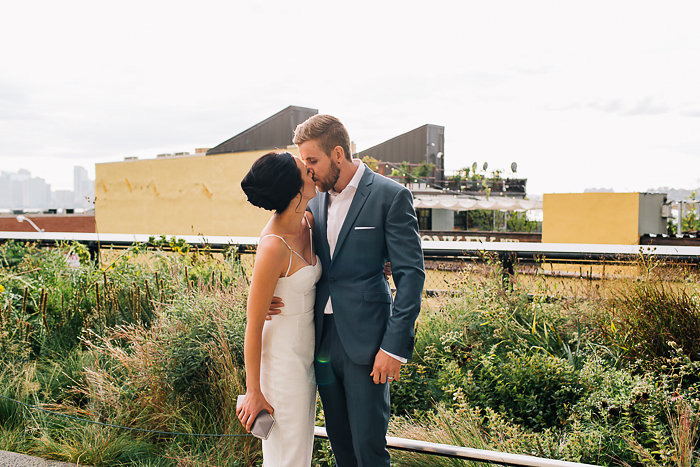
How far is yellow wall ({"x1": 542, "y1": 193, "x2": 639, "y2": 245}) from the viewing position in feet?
49.2

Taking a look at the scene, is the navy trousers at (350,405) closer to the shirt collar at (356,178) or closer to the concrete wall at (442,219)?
the shirt collar at (356,178)

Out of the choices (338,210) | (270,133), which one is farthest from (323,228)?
(270,133)

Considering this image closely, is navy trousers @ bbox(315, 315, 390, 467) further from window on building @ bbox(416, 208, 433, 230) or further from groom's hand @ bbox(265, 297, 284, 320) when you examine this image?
window on building @ bbox(416, 208, 433, 230)

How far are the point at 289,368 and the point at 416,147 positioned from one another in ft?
114

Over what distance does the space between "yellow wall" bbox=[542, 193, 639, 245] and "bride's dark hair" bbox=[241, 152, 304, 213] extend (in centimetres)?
1499

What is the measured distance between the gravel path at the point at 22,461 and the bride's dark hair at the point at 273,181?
235 centimetres

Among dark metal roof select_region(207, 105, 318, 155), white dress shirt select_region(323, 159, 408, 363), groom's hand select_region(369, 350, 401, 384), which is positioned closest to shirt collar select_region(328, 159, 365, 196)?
white dress shirt select_region(323, 159, 408, 363)

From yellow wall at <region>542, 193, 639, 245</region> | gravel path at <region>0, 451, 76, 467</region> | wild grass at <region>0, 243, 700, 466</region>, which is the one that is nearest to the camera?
wild grass at <region>0, 243, 700, 466</region>

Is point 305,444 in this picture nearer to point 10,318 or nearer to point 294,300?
point 294,300

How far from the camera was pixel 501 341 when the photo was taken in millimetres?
4027

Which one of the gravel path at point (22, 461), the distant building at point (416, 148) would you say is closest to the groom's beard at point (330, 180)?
the gravel path at point (22, 461)

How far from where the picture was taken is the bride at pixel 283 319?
2170 mm

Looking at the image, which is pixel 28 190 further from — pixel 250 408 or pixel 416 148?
pixel 250 408

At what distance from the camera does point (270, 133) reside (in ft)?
94.0
